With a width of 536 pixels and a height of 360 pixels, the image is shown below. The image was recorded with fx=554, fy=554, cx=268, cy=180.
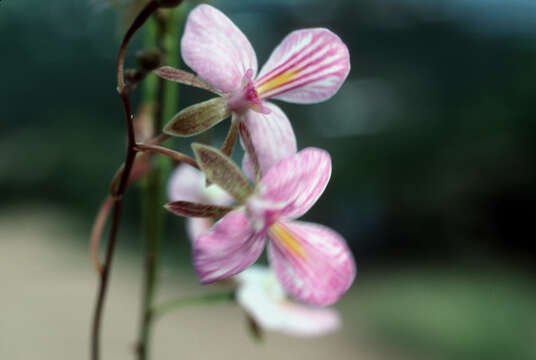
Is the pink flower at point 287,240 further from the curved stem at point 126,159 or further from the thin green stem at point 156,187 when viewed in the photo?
the thin green stem at point 156,187

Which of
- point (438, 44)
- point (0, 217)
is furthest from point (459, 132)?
point (0, 217)

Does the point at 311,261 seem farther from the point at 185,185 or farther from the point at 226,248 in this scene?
the point at 185,185

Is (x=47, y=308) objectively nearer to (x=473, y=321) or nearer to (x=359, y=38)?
(x=473, y=321)

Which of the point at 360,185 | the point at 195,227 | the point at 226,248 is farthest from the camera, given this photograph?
the point at 360,185

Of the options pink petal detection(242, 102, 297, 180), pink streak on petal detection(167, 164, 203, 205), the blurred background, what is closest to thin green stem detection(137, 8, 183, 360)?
pink streak on petal detection(167, 164, 203, 205)

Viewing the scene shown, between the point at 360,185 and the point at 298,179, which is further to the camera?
the point at 360,185

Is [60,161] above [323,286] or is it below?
below

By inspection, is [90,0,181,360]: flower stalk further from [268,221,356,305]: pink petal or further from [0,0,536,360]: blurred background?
[0,0,536,360]: blurred background

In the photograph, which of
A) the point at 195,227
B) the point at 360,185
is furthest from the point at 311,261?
the point at 360,185
